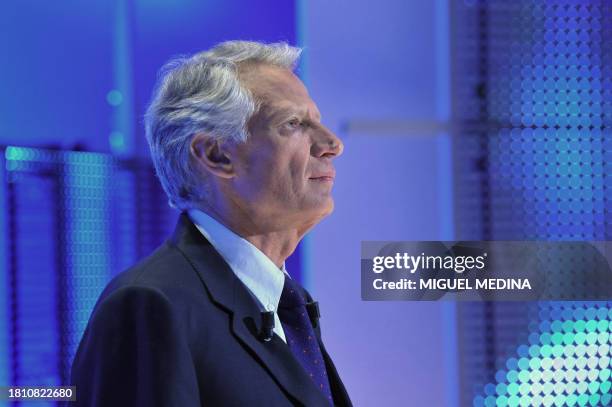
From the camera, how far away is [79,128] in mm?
2066

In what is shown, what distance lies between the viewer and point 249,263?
119cm

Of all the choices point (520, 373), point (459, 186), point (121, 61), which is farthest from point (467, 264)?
point (121, 61)

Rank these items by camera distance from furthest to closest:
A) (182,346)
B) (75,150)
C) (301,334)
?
1. (75,150)
2. (301,334)
3. (182,346)

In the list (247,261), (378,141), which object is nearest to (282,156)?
(247,261)

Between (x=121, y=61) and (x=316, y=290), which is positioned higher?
(x=121, y=61)

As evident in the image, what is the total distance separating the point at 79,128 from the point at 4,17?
35 centimetres

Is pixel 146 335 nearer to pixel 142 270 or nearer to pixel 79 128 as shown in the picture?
pixel 142 270

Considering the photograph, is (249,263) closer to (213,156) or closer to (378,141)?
(213,156)

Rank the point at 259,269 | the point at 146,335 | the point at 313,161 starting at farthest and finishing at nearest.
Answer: the point at 313,161 < the point at 259,269 < the point at 146,335

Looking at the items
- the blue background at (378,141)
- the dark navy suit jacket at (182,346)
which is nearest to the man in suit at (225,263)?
the dark navy suit jacket at (182,346)

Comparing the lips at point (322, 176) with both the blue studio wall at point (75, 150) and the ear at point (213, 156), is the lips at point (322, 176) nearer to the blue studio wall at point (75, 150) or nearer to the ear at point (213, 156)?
the ear at point (213, 156)

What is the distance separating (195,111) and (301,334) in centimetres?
39

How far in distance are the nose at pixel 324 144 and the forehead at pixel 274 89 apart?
4cm

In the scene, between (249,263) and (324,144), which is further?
(324,144)
